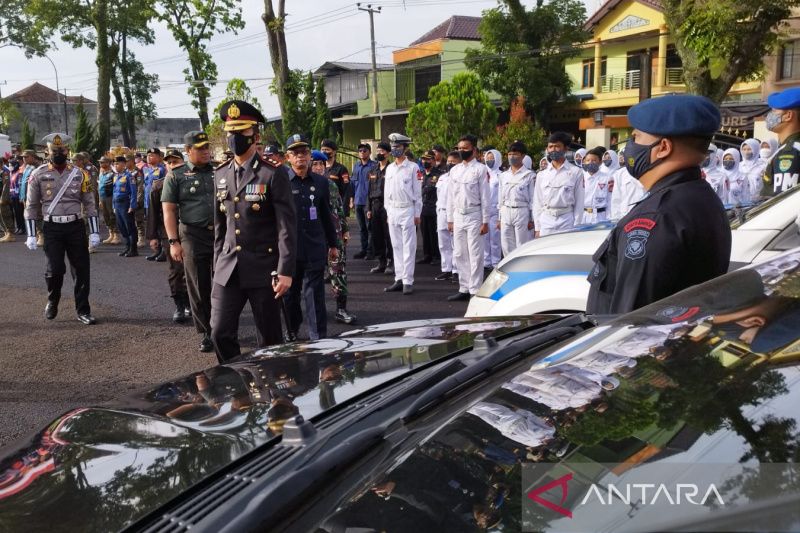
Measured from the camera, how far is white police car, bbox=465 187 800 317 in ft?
12.1

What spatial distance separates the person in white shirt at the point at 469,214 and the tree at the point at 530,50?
Result: 28.1 metres

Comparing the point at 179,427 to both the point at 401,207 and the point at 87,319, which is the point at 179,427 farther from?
the point at 401,207

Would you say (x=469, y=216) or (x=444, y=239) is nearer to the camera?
(x=469, y=216)

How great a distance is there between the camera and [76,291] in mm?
7652

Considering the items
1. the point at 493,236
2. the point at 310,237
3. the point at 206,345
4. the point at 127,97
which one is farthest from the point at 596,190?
the point at 127,97

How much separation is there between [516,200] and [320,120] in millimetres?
20640

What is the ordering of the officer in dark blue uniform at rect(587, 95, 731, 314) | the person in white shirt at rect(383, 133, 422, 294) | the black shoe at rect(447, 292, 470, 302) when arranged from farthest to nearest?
the person in white shirt at rect(383, 133, 422, 294)
the black shoe at rect(447, 292, 470, 302)
the officer in dark blue uniform at rect(587, 95, 731, 314)

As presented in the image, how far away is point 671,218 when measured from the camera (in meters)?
2.40

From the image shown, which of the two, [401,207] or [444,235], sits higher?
[401,207]

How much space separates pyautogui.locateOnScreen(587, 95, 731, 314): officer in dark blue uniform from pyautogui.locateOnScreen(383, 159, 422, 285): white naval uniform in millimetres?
6632

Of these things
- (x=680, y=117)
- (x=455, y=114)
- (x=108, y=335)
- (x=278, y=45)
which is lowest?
(x=108, y=335)

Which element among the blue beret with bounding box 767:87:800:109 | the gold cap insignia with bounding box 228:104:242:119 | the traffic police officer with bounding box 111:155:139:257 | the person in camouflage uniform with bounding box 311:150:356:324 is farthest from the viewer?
the traffic police officer with bounding box 111:155:139:257

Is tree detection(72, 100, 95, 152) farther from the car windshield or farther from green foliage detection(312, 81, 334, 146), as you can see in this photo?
the car windshield

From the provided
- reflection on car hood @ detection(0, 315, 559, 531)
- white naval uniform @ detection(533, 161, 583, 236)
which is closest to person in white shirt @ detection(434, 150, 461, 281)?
white naval uniform @ detection(533, 161, 583, 236)
